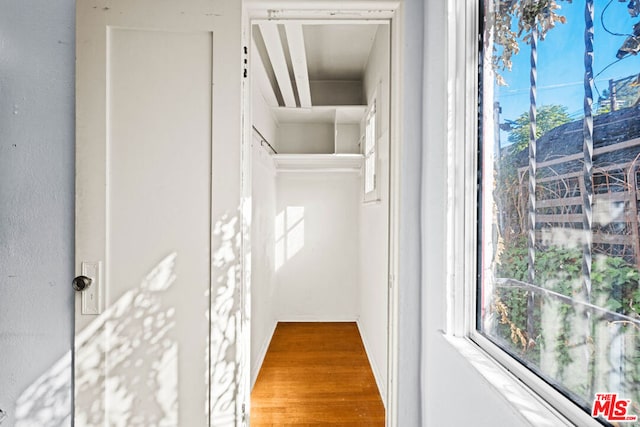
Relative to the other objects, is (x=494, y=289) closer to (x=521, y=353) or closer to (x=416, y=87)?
(x=521, y=353)

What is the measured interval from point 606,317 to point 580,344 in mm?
99

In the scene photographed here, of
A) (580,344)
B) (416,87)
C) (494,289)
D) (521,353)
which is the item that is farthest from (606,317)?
(416,87)

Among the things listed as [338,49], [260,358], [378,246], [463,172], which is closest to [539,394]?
[463,172]

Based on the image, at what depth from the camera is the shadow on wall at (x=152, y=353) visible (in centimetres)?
151

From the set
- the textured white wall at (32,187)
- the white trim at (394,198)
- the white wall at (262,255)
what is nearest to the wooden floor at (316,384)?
the white wall at (262,255)

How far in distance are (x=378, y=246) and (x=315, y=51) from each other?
71.0 inches

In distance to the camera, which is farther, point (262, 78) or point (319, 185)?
point (319, 185)

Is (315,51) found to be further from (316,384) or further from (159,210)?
(316,384)

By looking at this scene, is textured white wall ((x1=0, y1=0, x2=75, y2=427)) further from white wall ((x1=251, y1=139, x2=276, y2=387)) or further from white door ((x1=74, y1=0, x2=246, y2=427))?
white wall ((x1=251, y1=139, x2=276, y2=387))

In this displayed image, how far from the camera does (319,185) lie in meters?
4.27

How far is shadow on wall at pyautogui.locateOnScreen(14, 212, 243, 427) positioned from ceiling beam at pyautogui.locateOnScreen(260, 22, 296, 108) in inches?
49.7

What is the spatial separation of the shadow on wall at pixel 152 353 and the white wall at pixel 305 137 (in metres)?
2.82

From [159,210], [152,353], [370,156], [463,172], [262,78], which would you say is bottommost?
[152,353]

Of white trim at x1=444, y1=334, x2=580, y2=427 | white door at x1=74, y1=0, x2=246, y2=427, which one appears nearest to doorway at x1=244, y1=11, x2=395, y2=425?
white door at x1=74, y1=0, x2=246, y2=427
